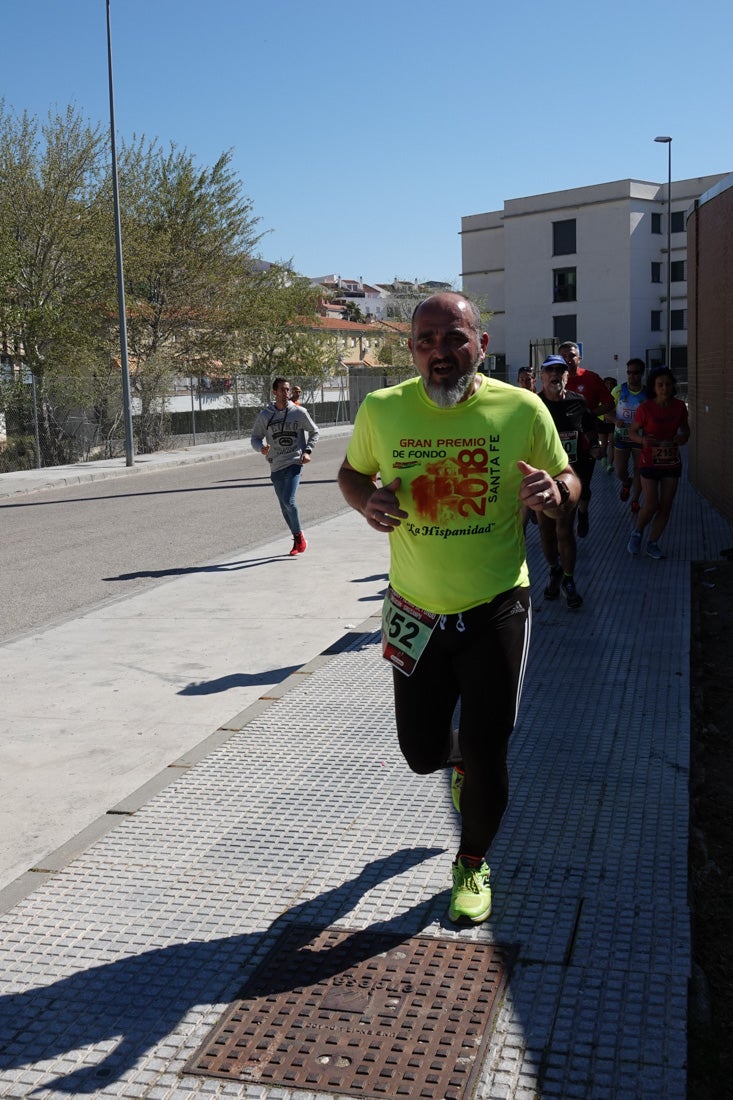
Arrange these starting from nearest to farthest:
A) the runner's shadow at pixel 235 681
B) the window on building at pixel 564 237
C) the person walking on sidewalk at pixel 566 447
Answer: the runner's shadow at pixel 235 681, the person walking on sidewalk at pixel 566 447, the window on building at pixel 564 237

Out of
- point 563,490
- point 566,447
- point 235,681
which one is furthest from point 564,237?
point 563,490

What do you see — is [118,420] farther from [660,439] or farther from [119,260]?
[660,439]

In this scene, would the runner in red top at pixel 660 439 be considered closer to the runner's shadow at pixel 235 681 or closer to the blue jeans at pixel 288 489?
the blue jeans at pixel 288 489

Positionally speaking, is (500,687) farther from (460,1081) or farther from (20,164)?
(20,164)

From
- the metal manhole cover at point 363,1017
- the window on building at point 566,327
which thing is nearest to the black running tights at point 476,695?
the metal manhole cover at point 363,1017

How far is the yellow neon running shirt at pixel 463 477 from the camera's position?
11.2 feet

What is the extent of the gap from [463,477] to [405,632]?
21.3 inches

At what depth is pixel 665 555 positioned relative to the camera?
34.4 feet

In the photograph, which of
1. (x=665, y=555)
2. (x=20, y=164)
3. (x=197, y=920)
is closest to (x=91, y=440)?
(x=20, y=164)

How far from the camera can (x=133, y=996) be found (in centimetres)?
325

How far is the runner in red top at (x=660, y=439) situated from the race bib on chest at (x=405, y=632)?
6934 mm

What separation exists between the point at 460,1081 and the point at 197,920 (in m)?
1.22

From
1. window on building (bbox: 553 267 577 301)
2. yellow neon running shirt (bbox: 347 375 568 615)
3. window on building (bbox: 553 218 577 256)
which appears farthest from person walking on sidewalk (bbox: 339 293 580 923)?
window on building (bbox: 553 218 577 256)

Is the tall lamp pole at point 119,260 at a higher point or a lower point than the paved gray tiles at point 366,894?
higher
